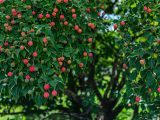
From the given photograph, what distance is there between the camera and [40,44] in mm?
3916

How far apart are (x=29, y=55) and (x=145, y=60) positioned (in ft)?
3.82

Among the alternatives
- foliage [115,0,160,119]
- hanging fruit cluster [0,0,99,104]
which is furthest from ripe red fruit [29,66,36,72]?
foliage [115,0,160,119]

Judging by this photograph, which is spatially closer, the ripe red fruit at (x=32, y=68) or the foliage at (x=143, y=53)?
the ripe red fruit at (x=32, y=68)

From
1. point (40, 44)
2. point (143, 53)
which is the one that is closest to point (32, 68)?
point (40, 44)

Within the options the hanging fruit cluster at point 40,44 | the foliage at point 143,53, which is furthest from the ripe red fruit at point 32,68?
the foliage at point 143,53

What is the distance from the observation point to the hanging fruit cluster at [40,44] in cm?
385

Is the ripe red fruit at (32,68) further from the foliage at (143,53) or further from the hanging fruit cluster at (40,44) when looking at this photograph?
the foliage at (143,53)

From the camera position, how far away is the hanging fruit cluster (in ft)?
12.6

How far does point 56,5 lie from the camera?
4.27 m

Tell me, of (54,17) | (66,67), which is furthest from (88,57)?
(54,17)

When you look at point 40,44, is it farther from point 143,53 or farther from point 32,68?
point 143,53

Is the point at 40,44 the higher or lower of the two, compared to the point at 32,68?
higher

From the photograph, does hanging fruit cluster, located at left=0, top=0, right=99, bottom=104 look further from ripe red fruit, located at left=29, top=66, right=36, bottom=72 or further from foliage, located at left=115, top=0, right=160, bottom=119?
foliage, located at left=115, top=0, right=160, bottom=119

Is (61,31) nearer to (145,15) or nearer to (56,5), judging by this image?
(56,5)
